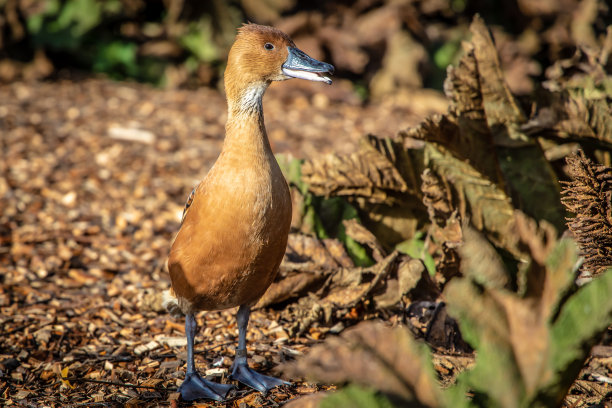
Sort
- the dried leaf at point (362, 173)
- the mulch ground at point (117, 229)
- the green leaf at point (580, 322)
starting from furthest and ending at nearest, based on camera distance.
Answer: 1. the dried leaf at point (362, 173)
2. the mulch ground at point (117, 229)
3. the green leaf at point (580, 322)

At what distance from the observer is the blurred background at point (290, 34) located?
23.5 feet

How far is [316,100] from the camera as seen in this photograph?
755 cm

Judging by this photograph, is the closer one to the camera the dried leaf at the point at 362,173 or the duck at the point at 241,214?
the duck at the point at 241,214

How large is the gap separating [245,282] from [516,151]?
74.3 inches

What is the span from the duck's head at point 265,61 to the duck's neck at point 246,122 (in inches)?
1.2

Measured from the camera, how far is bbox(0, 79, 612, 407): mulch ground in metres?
3.15

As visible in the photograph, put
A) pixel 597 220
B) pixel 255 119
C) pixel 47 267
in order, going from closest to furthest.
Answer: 1. pixel 597 220
2. pixel 255 119
3. pixel 47 267

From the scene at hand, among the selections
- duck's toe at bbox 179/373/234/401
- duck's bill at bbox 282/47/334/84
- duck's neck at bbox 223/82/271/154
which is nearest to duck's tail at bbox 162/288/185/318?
duck's toe at bbox 179/373/234/401

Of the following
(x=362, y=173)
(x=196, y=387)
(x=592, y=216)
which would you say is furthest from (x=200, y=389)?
(x=592, y=216)

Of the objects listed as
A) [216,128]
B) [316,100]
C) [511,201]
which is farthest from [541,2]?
[511,201]

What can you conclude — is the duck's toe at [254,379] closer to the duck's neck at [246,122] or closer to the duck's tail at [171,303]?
the duck's tail at [171,303]

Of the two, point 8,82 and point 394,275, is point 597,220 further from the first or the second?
point 8,82

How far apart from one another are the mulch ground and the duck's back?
551mm

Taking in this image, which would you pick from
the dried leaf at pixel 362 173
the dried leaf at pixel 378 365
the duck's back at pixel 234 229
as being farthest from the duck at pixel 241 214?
the dried leaf at pixel 378 365
